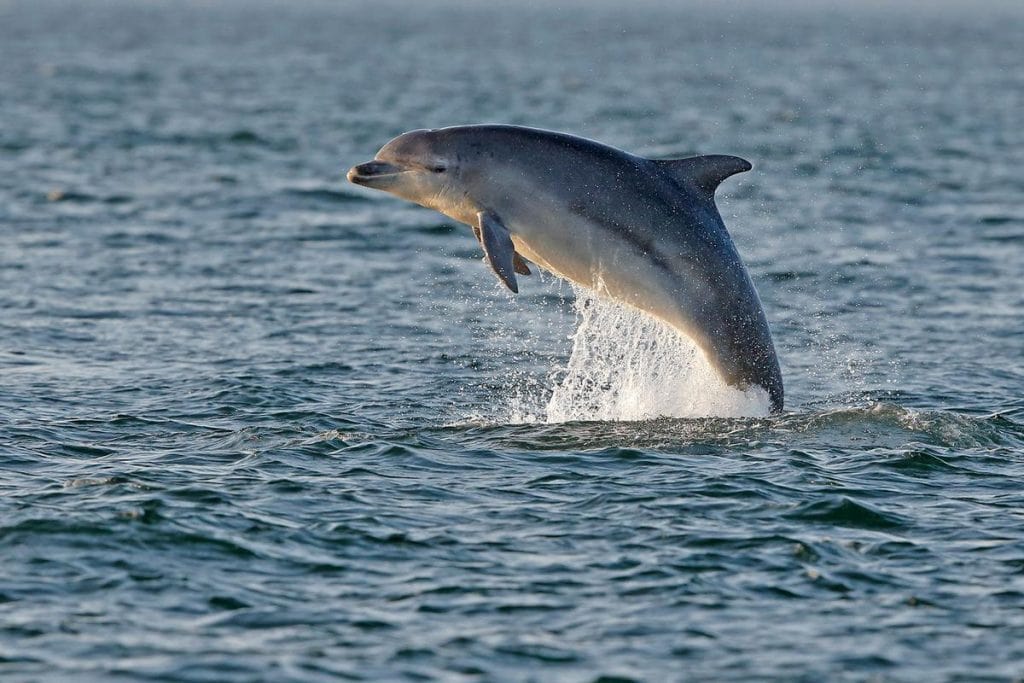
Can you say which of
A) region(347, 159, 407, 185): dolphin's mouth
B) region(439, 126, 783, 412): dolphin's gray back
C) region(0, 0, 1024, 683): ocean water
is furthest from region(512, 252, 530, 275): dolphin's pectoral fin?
region(347, 159, 407, 185): dolphin's mouth

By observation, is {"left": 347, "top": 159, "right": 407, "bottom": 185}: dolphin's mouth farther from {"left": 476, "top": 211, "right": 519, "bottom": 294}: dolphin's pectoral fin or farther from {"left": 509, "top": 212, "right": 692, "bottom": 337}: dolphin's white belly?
{"left": 509, "top": 212, "right": 692, "bottom": 337}: dolphin's white belly

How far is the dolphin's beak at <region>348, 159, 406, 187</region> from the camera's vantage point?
17.6 meters

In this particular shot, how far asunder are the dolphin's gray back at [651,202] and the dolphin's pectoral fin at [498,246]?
19 centimetres

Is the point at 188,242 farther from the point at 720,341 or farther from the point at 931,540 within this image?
the point at 931,540

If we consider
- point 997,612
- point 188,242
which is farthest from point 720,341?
point 188,242

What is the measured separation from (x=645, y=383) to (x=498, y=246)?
3178 mm

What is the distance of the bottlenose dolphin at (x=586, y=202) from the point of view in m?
17.6

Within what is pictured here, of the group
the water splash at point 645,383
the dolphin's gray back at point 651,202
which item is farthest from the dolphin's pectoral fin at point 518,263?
the water splash at point 645,383

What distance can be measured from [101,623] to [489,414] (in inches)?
308

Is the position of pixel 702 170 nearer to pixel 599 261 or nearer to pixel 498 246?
pixel 599 261

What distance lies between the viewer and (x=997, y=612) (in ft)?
43.1

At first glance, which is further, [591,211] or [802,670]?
[591,211]

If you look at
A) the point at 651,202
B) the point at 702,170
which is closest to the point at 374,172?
the point at 651,202

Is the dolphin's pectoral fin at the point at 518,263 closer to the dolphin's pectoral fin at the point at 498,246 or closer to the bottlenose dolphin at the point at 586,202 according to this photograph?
the bottlenose dolphin at the point at 586,202
